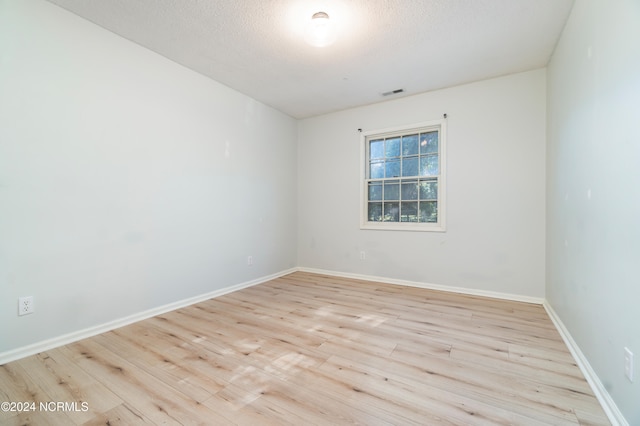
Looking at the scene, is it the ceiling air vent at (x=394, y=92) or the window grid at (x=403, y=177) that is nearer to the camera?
the ceiling air vent at (x=394, y=92)

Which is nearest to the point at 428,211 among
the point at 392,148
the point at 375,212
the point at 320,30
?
the point at 375,212

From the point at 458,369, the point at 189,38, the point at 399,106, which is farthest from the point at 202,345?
the point at 399,106

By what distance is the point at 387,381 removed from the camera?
1660 mm

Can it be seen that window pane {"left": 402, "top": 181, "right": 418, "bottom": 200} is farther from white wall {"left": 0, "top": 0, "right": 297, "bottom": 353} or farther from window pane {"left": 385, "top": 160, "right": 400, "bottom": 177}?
white wall {"left": 0, "top": 0, "right": 297, "bottom": 353}

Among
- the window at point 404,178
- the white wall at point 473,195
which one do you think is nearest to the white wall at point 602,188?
the white wall at point 473,195

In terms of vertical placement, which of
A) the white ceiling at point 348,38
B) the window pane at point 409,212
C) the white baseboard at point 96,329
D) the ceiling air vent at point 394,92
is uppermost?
the ceiling air vent at point 394,92

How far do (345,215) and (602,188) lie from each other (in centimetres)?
307

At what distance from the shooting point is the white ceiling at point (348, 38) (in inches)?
85.5

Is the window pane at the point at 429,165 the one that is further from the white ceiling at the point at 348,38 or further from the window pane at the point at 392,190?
the white ceiling at the point at 348,38

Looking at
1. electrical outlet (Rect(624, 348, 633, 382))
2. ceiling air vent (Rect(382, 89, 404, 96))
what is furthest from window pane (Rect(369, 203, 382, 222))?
electrical outlet (Rect(624, 348, 633, 382))

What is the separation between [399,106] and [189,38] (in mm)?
2724

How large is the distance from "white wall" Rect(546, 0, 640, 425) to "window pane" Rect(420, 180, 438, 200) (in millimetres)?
1394

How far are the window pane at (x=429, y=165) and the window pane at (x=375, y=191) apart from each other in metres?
0.65

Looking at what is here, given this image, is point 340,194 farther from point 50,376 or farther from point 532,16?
point 50,376
